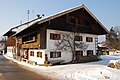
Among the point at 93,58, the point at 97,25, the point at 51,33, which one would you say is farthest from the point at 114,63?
the point at 97,25

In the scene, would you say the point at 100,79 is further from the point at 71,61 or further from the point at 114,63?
the point at 71,61

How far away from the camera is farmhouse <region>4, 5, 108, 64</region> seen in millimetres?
23531

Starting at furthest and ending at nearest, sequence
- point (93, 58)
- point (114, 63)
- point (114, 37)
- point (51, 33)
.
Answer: point (114, 37) < point (93, 58) < point (51, 33) < point (114, 63)

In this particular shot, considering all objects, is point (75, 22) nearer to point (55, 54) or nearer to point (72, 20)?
point (72, 20)

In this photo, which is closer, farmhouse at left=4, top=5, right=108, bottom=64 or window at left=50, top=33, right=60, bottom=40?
farmhouse at left=4, top=5, right=108, bottom=64

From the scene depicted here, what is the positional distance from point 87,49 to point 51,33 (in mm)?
7878

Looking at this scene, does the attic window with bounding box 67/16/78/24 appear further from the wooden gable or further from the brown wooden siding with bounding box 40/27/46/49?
the brown wooden siding with bounding box 40/27/46/49

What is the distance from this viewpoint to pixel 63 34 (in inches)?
998

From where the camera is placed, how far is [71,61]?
25.9 meters

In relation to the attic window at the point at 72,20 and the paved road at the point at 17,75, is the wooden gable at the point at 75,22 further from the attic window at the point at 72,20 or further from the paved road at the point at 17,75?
the paved road at the point at 17,75

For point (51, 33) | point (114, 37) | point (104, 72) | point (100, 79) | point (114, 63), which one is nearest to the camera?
point (100, 79)

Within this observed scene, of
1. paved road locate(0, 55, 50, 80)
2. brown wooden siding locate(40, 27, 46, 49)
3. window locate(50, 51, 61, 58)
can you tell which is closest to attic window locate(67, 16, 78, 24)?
brown wooden siding locate(40, 27, 46, 49)

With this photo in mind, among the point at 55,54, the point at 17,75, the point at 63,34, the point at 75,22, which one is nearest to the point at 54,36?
the point at 63,34

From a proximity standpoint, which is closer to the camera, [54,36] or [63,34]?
[54,36]
